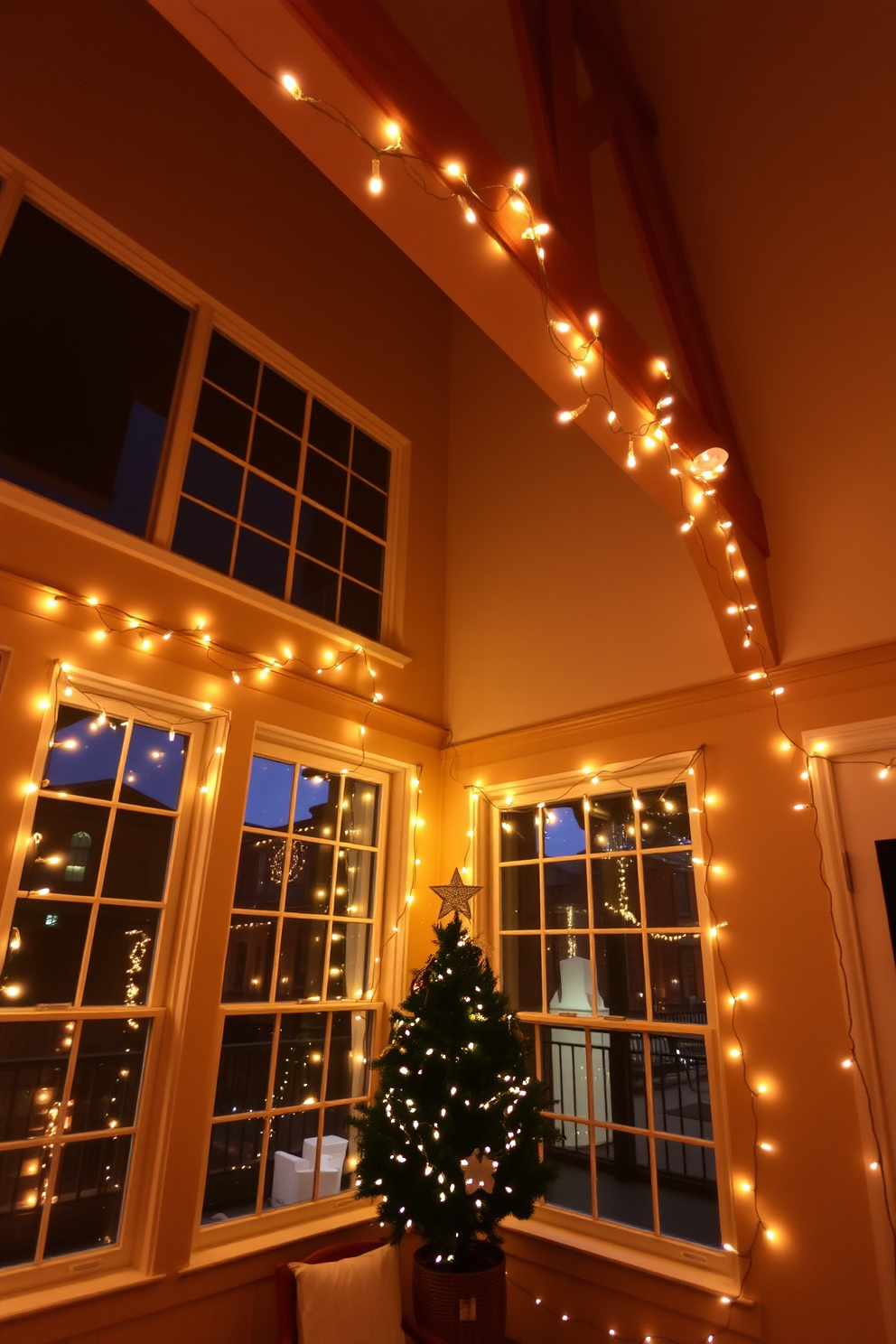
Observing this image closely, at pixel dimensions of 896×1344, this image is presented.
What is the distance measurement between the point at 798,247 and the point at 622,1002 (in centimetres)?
355

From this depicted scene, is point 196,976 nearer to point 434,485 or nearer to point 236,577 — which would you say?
point 236,577

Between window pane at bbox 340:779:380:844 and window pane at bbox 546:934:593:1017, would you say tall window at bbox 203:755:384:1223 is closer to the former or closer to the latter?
window pane at bbox 340:779:380:844

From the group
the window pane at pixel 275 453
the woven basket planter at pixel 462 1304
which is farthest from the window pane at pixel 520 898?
the window pane at pixel 275 453

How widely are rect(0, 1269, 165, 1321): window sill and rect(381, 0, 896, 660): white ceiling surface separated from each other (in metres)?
3.33

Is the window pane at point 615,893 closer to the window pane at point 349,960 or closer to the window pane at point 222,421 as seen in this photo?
the window pane at point 349,960

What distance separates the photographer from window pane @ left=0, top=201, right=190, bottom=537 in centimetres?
319

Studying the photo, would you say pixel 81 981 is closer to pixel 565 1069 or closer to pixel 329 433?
pixel 565 1069

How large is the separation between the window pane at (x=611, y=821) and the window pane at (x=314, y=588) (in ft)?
5.59

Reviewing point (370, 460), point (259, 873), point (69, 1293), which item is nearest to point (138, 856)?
point (259, 873)

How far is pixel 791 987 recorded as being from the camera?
9.52 feet

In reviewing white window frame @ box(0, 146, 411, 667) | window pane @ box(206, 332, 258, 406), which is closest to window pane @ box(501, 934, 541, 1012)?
white window frame @ box(0, 146, 411, 667)

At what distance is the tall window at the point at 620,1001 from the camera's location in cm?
311

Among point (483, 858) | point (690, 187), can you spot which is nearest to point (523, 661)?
point (483, 858)

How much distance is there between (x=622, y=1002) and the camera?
342 centimetres
